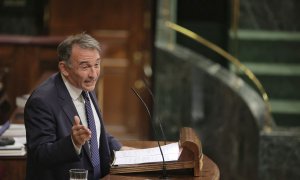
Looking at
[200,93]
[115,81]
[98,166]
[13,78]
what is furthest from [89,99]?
[115,81]

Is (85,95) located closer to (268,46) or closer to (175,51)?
(175,51)

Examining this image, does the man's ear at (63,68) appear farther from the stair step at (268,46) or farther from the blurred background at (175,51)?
the stair step at (268,46)

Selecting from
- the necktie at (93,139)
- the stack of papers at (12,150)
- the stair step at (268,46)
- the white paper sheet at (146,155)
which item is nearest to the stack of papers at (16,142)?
the stack of papers at (12,150)

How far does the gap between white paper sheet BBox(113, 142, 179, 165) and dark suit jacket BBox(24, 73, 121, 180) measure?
8.8 inches

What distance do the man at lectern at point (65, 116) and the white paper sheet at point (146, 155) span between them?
0.15 meters

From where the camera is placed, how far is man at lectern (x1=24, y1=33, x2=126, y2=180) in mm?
3455

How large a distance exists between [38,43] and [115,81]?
226 cm

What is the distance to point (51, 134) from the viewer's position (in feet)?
11.6

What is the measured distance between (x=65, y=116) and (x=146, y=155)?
511 mm

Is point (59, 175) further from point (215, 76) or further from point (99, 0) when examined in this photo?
point (99, 0)

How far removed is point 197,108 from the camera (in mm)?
8516

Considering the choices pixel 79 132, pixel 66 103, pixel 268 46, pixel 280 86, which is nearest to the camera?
pixel 79 132

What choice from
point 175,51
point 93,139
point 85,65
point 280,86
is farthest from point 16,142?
point 280,86

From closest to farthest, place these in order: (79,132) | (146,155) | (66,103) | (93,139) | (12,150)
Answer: (79,132), (66,103), (93,139), (146,155), (12,150)
